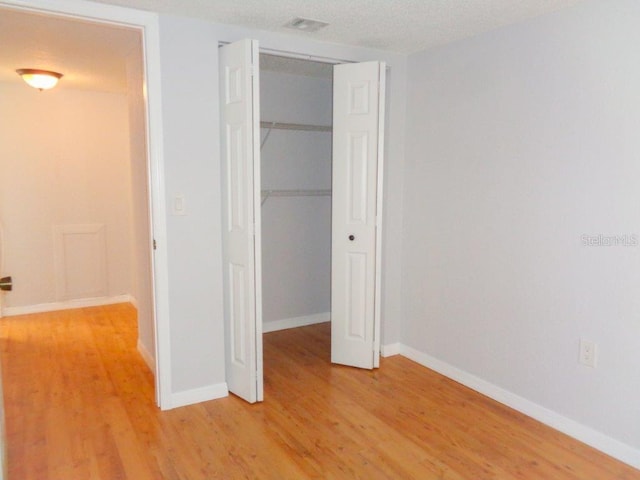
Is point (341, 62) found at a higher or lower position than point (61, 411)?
higher

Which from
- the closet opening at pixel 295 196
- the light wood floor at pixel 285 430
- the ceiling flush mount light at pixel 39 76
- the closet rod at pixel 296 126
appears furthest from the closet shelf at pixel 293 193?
the ceiling flush mount light at pixel 39 76

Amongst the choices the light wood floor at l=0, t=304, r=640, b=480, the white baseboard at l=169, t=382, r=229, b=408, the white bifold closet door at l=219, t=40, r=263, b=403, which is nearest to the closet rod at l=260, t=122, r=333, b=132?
the white bifold closet door at l=219, t=40, r=263, b=403

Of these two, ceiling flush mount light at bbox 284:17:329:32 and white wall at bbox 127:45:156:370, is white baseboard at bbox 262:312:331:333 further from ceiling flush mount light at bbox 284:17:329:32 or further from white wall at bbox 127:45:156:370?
ceiling flush mount light at bbox 284:17:329:32

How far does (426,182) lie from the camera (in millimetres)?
3609

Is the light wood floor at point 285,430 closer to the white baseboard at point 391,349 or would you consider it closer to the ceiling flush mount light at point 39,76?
the white baseboard at point 391,349

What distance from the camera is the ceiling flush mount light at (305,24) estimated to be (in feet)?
9.45

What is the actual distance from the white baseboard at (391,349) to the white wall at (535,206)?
0.22 metres

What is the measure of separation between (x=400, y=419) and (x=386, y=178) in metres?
1.76

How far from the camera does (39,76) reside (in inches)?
162

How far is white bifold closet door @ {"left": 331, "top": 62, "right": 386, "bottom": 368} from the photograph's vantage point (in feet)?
11.1

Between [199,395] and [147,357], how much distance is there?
85 centimetres

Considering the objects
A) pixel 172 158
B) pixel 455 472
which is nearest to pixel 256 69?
pixel 172 158

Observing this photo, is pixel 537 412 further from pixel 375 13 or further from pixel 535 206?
pixel 375 13

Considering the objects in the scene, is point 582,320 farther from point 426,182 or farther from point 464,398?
point 426,182
